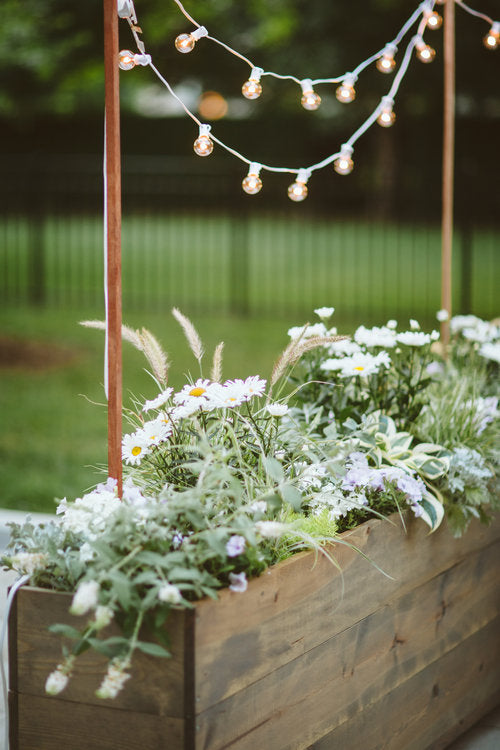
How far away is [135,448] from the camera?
2.01 meters

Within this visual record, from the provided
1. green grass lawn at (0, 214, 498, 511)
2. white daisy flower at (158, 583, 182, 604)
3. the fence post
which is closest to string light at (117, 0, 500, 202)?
white daisy flower at (158, 583, 182, 604)

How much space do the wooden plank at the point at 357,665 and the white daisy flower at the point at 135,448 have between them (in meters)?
0.50

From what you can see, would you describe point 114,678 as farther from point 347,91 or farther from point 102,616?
point 347,91

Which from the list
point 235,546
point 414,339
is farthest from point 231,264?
point 235,546

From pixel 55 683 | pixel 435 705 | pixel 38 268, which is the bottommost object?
pixel 435 705

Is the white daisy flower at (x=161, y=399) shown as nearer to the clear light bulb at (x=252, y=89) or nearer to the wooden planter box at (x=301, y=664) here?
the wooden planter box at (x=301, y=664)

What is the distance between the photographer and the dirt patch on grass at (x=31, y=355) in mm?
7820

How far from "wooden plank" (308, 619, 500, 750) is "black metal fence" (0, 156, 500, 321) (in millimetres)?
6604

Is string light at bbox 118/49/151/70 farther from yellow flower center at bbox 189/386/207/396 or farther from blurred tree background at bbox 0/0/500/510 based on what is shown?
blurred tree background at bbox 0/0/500/510

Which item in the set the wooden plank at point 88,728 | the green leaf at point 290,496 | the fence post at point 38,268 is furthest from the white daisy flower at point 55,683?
the fence post at point 38,268

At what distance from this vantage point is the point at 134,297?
10.8m

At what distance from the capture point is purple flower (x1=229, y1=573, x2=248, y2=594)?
1.62 m

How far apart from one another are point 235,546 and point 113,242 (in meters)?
0.62

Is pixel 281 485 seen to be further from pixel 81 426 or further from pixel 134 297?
pixel 134 297
